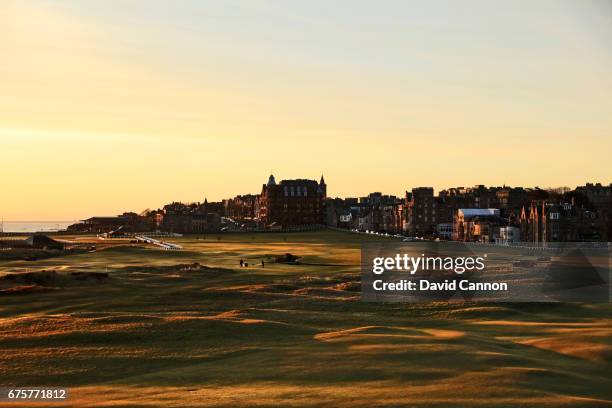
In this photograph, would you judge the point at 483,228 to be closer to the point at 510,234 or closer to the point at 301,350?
the point at 510,234

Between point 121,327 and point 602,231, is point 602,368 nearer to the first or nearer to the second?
point 121,327

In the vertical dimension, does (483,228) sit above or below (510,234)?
above

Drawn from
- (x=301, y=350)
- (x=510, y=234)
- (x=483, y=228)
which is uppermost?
(x=483, y=228)

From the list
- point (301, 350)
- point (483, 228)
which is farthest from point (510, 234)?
point (301, 350)

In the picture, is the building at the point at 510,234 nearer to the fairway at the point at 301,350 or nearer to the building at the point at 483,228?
the building at the point at 483,228

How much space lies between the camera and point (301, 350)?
33125mm

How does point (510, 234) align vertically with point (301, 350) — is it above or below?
above

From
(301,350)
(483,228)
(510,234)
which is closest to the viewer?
(301,350)

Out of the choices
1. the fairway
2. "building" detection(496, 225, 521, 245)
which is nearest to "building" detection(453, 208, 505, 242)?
"building" detection(496, 225, 521, 245)

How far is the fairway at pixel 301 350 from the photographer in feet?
78.3

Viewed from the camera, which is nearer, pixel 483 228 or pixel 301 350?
pixel 301 350

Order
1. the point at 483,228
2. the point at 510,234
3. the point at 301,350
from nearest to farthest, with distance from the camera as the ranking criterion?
the point at 301,350
the point at 510,234
the point at 483,228

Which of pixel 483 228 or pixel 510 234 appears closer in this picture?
pixel 510 234

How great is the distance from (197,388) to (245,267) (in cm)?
7133
